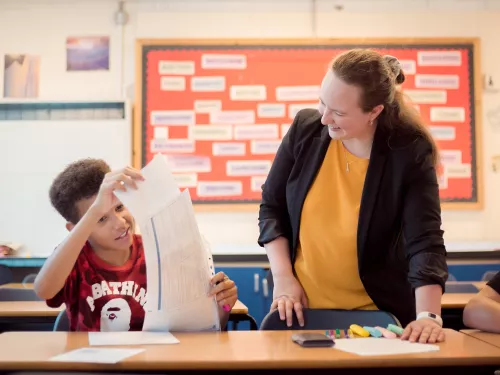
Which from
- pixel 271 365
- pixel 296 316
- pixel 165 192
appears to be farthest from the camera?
pixel 296 316

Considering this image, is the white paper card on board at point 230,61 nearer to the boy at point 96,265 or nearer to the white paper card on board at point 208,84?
the white paper card on board at point 208,84

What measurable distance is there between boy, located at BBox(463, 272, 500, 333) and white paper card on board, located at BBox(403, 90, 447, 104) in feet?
8.76

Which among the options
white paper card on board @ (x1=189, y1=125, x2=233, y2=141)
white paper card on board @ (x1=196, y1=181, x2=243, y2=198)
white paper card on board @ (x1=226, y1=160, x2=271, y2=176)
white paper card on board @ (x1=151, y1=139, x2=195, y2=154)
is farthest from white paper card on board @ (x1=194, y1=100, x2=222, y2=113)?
white paper card on board @ (x1=196, y1=181, x2=243, y2=198)

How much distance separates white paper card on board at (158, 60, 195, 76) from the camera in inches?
157

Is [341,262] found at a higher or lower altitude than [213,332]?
higher

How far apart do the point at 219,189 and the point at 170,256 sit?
2.54m

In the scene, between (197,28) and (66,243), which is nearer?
(66,243)

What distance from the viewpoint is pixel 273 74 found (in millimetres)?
3988

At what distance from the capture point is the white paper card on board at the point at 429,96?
13.3 ft

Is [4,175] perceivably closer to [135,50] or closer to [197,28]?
[135,50]

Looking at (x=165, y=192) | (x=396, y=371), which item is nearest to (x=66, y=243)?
(x=165, y=192)

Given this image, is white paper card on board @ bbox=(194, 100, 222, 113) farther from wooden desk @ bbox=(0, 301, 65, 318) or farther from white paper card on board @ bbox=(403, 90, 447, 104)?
wooden desk @ bbox=(0, 301, 65, 318)

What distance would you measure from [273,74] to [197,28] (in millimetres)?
593

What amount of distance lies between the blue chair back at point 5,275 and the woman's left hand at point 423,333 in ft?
9.92
